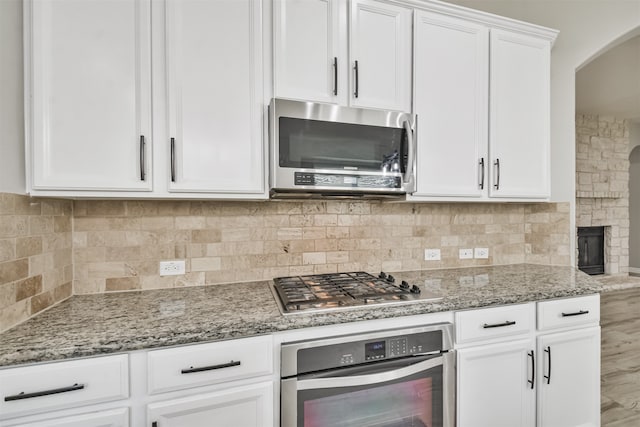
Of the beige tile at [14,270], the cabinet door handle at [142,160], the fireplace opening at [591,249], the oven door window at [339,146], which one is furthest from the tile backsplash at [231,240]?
the fireplace opening at [591,249]

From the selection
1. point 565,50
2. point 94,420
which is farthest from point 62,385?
point 565,50

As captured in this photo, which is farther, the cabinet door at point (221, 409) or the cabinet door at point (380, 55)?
the cabinet door at point (380, 55)

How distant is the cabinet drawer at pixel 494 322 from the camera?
1.55 meters

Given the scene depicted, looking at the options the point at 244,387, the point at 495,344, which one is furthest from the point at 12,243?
the point at 495,344

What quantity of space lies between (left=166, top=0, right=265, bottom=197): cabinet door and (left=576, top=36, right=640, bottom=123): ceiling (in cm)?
347

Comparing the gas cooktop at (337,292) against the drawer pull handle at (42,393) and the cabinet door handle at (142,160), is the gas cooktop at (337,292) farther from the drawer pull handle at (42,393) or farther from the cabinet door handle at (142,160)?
the cabinet door handle at (142,160)

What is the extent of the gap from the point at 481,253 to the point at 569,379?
941 millimetres

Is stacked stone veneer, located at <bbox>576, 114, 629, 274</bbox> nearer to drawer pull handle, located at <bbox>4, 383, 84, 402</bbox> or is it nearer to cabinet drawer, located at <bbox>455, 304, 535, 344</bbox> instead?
cabinet drawer, located at <bbox>455, 304, 535, 344</bbox>

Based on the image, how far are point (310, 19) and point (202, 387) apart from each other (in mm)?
1740

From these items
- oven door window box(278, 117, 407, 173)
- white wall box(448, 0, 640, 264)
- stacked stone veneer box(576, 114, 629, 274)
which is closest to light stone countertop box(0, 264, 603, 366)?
oven door window box(278, 117, 407, 173)

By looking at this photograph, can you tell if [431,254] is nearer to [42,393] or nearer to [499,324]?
[499,324]

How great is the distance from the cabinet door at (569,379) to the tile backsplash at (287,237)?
2.60 ft

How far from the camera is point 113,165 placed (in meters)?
1.44

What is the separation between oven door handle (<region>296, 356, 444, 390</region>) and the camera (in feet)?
4.23
